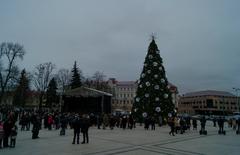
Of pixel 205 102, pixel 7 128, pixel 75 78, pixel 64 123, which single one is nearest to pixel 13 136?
pixel 7 128

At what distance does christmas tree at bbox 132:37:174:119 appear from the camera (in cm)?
3459

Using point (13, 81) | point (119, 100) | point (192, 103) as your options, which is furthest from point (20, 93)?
point (192, 103)

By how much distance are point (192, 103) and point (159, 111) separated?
122 meters

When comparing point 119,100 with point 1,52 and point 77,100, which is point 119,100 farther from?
point 77,100

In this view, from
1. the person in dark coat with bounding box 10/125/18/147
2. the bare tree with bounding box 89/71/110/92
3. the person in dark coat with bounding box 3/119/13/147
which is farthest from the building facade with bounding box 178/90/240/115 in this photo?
the person in dark coat with bounding box 3/119/13/147

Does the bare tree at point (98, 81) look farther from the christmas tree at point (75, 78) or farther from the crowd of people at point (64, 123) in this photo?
the crowd of people at point (64, 123)

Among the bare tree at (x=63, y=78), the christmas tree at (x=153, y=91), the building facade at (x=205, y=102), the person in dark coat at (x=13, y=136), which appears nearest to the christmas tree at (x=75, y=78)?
the bare tree at (x=63, y=78)

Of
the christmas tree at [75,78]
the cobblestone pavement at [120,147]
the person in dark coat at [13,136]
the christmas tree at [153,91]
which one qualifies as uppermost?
the christmas tree at [75,78]

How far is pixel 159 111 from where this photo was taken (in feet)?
113

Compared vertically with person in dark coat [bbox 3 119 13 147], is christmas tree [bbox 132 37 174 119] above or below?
above

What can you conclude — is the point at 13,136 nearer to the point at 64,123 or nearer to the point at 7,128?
the point at 7,128

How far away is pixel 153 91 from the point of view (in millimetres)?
35031

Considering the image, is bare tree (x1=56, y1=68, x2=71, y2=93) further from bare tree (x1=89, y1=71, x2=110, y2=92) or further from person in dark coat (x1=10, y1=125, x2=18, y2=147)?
person in dark coat (x1=10, y1=125, x2=18, y2=147)

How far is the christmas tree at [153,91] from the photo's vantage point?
34.6 meters
